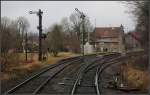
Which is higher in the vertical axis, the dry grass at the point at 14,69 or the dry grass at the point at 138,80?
the dry grass at the point at 14,69

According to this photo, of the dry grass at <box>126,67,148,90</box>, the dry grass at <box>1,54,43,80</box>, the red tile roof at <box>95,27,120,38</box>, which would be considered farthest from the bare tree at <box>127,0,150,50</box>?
the red tile roof at <box>95,27,120,38</box>

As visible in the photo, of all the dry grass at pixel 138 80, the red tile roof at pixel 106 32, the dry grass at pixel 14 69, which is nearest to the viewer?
the dry grass at pixel 138 80

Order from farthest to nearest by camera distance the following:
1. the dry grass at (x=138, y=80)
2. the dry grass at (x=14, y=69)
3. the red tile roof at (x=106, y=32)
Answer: the red tile roof at (x=106, y=32) < the dry grass at (x=14, y=69) < the dry grass at (x=138, y=80)

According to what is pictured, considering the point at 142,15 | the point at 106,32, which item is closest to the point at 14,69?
the point at 142,15

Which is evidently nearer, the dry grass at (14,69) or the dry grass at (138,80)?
the dry grass at (138,80)

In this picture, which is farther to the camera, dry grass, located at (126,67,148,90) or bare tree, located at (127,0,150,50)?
bare tree, located at (127,0,150,50)

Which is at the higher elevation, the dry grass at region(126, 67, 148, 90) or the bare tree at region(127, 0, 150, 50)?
the bare tree at region(127, 0, 150, 50)

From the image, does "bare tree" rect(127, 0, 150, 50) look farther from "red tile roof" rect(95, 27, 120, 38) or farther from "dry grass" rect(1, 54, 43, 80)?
"red tile roof" rect(95, 27, 120, 38)

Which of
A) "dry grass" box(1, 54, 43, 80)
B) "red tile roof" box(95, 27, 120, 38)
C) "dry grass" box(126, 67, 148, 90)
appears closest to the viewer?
"dry grass" box(126, 67, 148, 90)

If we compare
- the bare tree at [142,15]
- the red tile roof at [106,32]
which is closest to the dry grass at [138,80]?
the bare tree at [142,15]

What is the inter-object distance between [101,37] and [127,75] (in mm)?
83718

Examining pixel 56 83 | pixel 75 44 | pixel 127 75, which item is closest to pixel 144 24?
→ pixel 127 75

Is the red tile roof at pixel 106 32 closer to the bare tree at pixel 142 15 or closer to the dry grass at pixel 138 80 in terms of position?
the bare tree at pixel 142 15

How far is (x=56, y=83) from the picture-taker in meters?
27.4
